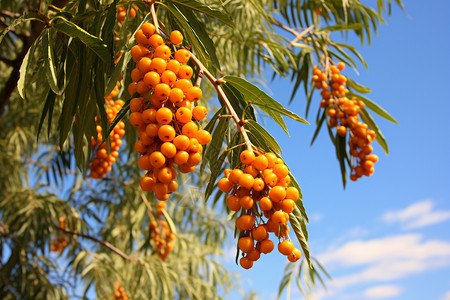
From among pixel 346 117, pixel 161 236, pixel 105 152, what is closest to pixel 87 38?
pixel 105 152

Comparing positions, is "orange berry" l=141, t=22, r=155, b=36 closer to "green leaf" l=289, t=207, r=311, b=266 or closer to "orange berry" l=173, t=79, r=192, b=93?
"orange berry" l=173, t=79, r=192, b=93

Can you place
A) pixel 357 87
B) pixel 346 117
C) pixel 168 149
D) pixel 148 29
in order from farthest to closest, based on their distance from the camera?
pixel 357 87
pixel 346 117
pixel 148 29
pixel 168 149

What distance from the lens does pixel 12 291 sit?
2.51 meters

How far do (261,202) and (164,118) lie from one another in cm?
20

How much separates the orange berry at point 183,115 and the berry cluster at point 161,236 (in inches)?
81.6

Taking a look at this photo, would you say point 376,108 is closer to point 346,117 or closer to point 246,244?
point 346,117

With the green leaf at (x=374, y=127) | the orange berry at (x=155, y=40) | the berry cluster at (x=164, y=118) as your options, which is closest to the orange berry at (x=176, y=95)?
the berry cluster at (x=164, y=118)

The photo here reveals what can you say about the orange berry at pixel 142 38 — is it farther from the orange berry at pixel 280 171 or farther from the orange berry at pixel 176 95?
the orange berry at pixel 280 171

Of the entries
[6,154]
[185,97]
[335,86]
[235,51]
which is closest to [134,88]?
[185,97]

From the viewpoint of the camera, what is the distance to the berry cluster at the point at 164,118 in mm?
647

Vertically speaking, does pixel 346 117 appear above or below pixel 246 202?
above

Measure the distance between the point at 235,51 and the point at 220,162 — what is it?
5.79ft

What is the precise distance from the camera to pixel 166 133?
642 mm

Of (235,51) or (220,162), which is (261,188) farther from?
(235,51)
